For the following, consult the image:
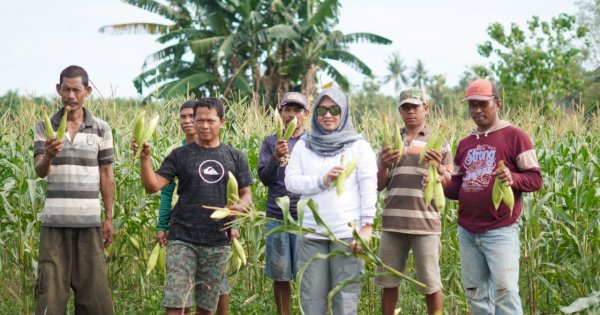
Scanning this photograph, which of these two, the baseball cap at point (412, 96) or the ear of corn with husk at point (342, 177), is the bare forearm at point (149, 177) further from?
the baseball cap at point (412, 96)

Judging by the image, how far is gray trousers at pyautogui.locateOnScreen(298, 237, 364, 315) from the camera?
361 cm

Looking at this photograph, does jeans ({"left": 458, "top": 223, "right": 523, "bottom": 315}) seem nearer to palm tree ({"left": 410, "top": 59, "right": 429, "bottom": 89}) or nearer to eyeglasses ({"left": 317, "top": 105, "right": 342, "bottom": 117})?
eyeglasses ({"left": 317, "top": 105, "right": 342, "bottom": 117})

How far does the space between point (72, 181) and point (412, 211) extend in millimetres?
1964

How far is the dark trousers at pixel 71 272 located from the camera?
13.3ft

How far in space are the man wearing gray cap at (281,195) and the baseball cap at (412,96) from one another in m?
0.65

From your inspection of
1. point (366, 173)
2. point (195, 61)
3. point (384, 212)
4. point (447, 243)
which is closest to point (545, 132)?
point (447, 243)

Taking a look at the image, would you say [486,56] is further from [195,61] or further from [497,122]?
[497,122]

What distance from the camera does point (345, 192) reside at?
3654 mm

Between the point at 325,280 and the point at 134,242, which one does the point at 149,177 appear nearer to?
the point at 325,280

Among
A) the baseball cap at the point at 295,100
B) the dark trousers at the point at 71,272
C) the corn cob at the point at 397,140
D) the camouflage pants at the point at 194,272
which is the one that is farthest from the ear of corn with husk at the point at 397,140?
the dark trousers at the point at 71,272

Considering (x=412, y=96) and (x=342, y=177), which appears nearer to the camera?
(x=342, y=177)

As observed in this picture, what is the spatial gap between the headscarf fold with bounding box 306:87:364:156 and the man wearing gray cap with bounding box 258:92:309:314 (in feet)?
2.45

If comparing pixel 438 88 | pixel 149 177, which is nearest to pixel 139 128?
pixel 149 177

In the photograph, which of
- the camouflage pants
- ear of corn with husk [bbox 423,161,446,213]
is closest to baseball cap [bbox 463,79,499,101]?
ear of corn with husk [bbox 423,161,446,213]
